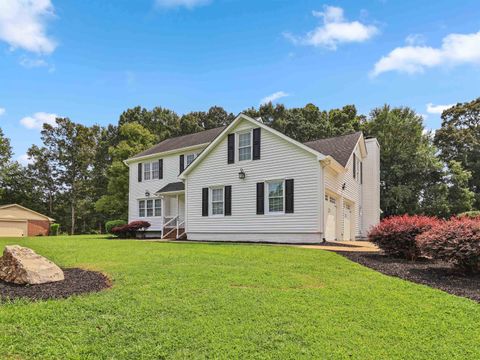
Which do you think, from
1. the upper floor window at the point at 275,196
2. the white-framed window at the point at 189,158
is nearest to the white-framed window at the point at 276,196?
the upper floor window at the point at 275,196

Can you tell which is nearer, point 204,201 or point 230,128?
point 230,128

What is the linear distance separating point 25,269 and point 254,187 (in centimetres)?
1120

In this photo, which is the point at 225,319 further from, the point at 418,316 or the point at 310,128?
the point at 310,128

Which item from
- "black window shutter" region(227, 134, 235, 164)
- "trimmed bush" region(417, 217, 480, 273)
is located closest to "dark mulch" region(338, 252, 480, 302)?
"trimmed bush" region(417, 217, 480, 273)

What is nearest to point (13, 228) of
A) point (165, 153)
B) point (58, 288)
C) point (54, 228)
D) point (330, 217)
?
point (54, 228)

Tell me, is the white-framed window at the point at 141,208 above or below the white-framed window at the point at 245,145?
below

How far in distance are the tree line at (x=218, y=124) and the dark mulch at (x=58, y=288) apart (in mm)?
25350

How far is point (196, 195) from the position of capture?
737 inches

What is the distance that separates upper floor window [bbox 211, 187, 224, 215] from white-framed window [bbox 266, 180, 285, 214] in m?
2.81

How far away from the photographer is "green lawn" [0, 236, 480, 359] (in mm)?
3805

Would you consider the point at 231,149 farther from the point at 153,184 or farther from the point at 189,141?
the point at 153,184

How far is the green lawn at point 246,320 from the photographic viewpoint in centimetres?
380

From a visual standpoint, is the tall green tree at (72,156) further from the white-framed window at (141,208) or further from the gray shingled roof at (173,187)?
the gray shingled roof at (173,187)

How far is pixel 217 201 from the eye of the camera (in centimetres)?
1798
